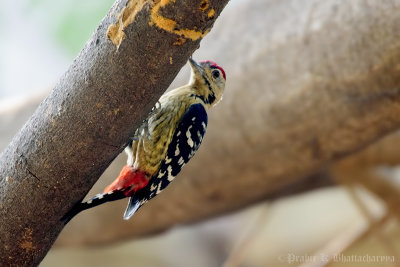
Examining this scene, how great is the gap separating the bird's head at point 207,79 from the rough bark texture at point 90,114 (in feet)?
2.81

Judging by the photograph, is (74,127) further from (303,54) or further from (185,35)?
(303,54)

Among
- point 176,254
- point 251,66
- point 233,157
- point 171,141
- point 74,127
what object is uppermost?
point 74,127

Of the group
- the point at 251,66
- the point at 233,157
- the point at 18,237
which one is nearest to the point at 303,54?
the point at 251,66

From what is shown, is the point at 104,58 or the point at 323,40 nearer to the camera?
the point at 104,58

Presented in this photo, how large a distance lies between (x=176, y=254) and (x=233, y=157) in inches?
125

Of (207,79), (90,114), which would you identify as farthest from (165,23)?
(207,79)

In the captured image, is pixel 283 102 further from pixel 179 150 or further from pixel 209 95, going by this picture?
pixel 179 150

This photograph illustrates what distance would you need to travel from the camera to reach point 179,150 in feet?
6.79

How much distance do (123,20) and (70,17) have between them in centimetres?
317

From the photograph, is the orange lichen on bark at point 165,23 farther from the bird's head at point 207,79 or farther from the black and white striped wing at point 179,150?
the bird's head at point 207,79

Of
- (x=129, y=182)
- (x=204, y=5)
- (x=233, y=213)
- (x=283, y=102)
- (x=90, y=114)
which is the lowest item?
(x=233, y=213)

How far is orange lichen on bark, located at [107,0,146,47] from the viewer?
4.79 ft

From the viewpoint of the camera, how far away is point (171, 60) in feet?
4.88

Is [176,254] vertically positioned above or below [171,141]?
below
